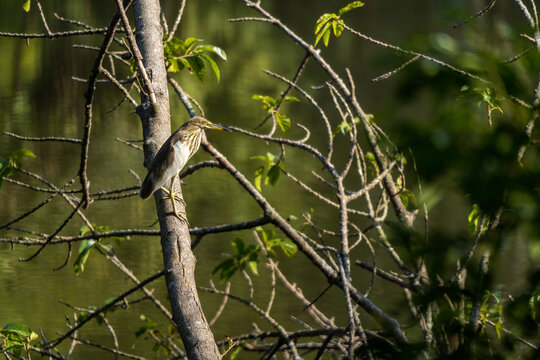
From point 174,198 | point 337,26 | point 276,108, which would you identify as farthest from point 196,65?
point 174,198

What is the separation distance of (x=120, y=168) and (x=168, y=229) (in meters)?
5.37

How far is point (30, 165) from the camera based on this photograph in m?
6.91

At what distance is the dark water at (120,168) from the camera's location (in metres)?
4.98

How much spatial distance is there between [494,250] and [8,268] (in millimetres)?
5109

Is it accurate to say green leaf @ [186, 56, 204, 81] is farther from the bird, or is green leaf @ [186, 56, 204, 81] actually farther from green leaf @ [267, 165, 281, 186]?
green leaf @ [267, 165, 281, 186]

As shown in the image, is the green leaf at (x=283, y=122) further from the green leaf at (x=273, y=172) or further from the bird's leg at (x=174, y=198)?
the bird's leg at (x=174, y=198)

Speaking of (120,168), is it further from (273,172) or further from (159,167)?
(159,167)

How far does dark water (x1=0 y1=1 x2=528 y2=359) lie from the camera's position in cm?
498

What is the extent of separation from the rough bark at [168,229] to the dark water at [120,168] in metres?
0.37

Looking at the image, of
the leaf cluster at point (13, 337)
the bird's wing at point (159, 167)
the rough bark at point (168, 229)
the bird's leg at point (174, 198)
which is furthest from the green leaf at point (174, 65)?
the leaf cluster at point (13, 337)

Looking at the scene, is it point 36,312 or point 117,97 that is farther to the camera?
point 117,97

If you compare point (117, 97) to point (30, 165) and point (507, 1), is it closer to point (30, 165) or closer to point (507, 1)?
point (30, 165)

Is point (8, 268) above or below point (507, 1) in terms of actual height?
below

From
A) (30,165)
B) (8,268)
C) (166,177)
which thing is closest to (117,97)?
(30,165)
